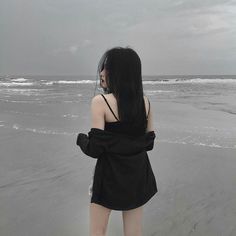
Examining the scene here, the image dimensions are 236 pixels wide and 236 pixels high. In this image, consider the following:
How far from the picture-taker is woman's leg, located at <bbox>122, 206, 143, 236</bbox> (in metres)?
2.53

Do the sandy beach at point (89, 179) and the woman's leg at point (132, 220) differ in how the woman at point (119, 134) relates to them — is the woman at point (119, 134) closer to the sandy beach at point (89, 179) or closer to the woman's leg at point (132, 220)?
the woman's leg at point (132, 220)

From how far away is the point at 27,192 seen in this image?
14.9 ft

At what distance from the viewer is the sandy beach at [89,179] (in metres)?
3.63

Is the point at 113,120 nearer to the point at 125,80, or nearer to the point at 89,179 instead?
the point at 125,80

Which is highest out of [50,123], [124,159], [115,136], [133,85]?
[133,85]

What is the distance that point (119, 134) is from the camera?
2279 mm

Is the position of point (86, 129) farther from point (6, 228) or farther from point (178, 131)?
point (6, 228)

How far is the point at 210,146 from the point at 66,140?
299cm

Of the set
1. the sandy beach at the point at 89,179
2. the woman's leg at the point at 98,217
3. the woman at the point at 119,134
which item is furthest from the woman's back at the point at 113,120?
the sandy beach at the point at 89,179

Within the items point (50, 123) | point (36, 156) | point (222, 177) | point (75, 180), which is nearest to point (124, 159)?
point (75, 180)

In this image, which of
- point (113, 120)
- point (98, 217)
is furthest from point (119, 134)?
point (98, 217)

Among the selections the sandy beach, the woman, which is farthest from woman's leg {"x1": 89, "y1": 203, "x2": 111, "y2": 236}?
the sandy beach

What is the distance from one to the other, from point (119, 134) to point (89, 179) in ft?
9.73

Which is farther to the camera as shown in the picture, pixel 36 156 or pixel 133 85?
pixel 36 156
